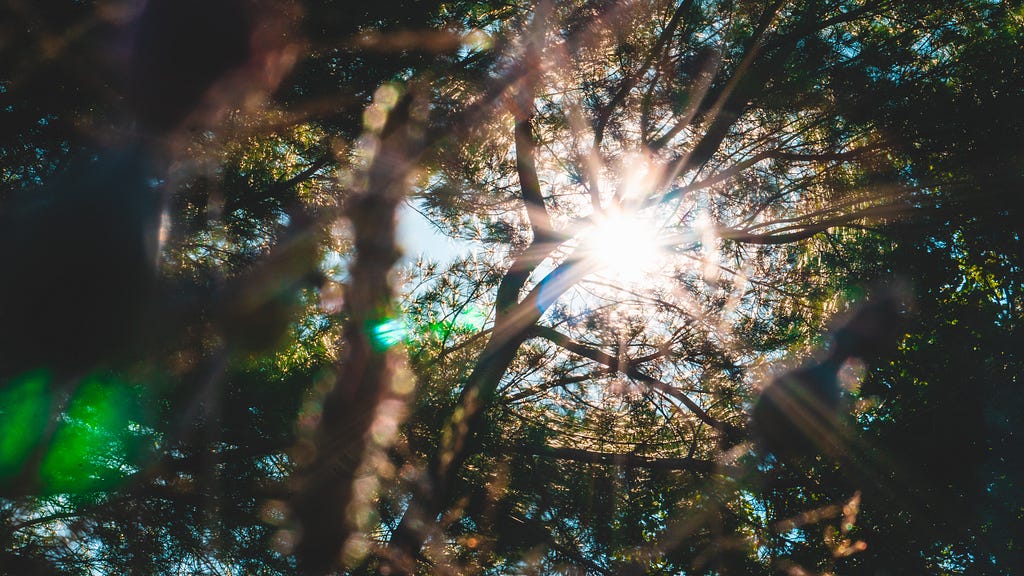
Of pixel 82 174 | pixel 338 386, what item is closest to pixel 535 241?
pixel 338 386

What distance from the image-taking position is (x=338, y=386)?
1842 millimetres

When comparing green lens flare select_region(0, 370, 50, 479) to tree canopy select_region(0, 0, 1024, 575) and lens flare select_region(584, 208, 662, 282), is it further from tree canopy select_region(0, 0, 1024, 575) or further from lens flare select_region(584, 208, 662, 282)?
lens flare select_region(584, 208, 662, 282)

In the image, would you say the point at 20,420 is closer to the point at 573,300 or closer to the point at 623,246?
the point at 573,300

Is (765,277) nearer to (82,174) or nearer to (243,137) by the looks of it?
(243,137)

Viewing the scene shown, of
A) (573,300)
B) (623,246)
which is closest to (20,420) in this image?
(573,300)

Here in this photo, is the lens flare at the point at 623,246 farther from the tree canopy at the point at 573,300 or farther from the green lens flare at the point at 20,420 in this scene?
the green lens flare at the point at 20,420

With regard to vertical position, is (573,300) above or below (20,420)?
above

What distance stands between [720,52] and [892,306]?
1.86 meters

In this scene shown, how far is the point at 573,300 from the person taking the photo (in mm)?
3732

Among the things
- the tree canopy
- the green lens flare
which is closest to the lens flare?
the tree canopy

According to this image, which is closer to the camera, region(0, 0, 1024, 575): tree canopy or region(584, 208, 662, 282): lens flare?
region(0, 0, 1024, 575): tree canopy

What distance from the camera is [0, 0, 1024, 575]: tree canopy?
2527mm

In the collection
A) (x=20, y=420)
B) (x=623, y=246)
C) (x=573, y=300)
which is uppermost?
(x=623, y=246)

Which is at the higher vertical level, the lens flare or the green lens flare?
the lens flare
